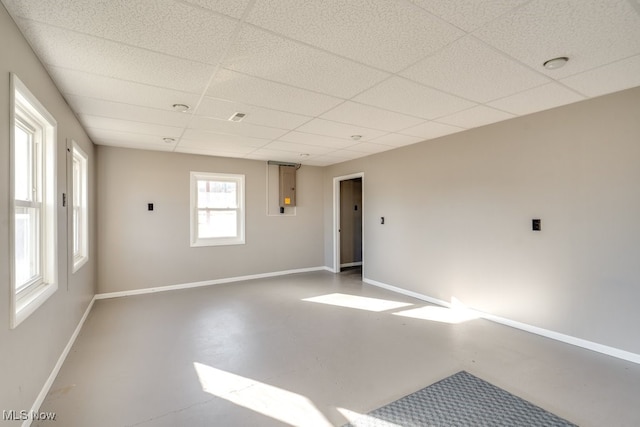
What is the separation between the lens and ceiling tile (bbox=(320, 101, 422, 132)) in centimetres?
296

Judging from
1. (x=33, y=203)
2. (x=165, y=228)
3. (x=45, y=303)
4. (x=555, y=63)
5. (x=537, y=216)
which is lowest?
(x=45, y=303)

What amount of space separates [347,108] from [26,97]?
2386mm

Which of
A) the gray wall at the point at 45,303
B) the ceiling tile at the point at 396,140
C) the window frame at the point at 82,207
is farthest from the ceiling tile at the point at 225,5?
the window frame at the point at 82,207

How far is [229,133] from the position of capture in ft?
12.6

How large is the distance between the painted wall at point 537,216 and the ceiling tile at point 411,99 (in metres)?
1.00

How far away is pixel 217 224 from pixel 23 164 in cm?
353

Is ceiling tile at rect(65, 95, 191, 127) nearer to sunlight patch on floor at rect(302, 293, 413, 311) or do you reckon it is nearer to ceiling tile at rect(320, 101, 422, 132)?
ceiling tile at rect(320, 101, 422, 132)

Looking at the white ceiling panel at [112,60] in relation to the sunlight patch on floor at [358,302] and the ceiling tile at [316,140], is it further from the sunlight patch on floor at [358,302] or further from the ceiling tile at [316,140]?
the sunlight patch on floor at [358,302]

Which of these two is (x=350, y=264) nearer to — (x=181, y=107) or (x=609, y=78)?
(x=181, y=107)

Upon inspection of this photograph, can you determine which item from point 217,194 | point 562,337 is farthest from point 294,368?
point 217,194

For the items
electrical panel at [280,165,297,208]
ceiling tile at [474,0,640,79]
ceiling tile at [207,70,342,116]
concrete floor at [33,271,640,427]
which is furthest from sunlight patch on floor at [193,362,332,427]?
electrical panel at [280,165,297,208]

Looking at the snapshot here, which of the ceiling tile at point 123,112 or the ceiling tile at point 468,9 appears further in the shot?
the ceiling tile at point 123,112

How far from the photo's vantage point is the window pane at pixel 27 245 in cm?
196

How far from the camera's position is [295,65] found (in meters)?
2.10
